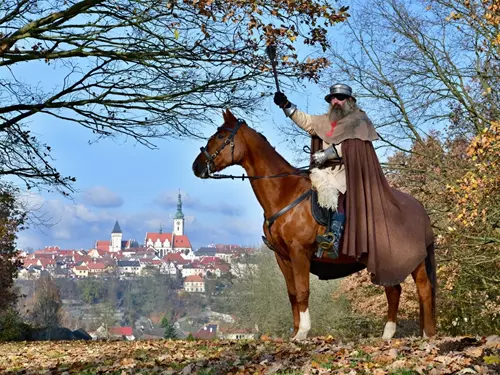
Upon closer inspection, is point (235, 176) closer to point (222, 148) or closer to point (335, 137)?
point (222, 148)

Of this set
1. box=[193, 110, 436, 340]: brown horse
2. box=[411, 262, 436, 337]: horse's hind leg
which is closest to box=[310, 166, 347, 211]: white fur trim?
A: box=[193, 110, 436, 340]: brown horse

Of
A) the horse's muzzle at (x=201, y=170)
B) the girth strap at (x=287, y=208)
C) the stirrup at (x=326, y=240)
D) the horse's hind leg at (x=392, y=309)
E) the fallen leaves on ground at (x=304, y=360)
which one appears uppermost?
the horse's muzzle at (x=201, y=170)

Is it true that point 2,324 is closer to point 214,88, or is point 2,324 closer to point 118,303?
point 214,88

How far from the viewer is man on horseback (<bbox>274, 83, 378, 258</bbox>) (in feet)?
28.3

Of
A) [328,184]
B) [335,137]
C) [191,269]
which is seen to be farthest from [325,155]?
[191,269]

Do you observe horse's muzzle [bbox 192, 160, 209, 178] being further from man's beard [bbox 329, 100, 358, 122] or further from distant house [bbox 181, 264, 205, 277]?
distant house [bbox 181, 264, 205, 277]

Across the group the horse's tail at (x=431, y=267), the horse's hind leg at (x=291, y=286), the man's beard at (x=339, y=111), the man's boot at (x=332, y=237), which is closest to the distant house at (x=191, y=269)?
the horse's tail at (x=431, y=267)

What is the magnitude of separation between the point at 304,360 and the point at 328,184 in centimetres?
271

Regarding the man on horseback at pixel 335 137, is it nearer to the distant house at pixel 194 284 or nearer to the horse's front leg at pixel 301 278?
the horse's front leg at pixel 301 278

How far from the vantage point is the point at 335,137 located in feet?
29.2

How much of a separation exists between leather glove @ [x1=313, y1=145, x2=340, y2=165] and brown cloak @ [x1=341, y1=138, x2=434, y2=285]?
0.42 feet

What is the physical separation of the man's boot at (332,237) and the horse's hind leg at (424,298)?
4.27 feet

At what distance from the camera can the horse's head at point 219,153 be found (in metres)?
8.80

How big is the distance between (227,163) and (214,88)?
5483 millimetres
